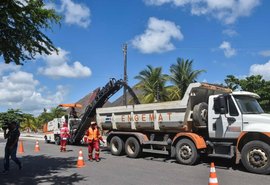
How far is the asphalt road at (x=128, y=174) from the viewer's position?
9.74 metres

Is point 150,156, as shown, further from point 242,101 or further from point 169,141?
point 242,101

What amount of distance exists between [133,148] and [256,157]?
19.3 ft

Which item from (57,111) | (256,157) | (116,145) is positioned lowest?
(256,157)

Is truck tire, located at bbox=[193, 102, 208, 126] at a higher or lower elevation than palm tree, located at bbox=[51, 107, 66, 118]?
lower

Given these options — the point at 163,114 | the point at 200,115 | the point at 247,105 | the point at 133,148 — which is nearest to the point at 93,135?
the point at 133,148

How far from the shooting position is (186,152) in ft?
42.7

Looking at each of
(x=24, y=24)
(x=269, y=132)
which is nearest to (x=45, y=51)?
(x=24, y=24)

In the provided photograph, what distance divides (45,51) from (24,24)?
1237mm

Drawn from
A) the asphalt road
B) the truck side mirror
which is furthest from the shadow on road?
the truck side mirror

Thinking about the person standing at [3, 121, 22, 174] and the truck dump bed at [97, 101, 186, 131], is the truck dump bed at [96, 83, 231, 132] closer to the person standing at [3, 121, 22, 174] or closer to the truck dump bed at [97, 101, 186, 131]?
the truck dump bed at [97, 101, 186, 131]

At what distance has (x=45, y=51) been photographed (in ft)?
36.0

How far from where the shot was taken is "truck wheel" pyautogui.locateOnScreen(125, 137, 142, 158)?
1515 centimetres

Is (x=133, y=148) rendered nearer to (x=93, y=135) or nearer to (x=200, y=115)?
(x=93, y=135)

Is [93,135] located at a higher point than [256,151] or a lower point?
higher
